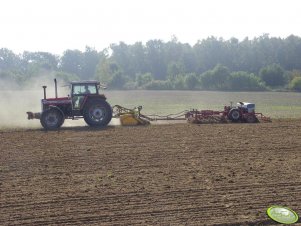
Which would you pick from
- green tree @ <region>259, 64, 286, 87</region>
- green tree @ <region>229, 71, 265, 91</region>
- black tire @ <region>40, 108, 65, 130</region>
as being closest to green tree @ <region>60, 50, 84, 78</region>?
green tree @ <region>259, 64, 286, 87</region>

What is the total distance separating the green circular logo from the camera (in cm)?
766

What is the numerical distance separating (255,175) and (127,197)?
3247 mm

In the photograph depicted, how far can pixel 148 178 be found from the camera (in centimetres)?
1020

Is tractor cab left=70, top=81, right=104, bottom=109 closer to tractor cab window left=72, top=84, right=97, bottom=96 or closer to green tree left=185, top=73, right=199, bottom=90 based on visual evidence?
tractor cab window left=72, top=84, right=97, bottom=96

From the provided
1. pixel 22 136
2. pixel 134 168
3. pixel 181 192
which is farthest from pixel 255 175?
pixel 22 136

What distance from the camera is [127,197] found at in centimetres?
886

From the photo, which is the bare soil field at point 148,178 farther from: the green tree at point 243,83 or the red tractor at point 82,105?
the green tree at point 243,83

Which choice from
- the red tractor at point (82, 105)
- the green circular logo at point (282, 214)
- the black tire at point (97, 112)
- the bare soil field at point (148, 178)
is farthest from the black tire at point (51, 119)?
the green circular logo at point (282, 214)

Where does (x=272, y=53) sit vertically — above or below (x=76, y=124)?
above

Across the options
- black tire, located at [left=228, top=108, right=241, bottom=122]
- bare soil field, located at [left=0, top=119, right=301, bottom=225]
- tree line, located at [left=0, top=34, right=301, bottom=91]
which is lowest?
bare soil field, located at [left=0, top=119, right=301, bottom=225]


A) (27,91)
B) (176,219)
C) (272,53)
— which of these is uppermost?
(272,53)

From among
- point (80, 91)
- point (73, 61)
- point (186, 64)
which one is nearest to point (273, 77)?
point (186, 64)

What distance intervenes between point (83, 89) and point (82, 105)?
0.67 metres

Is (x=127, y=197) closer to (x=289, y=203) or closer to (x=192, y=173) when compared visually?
(x=192, y=173)
